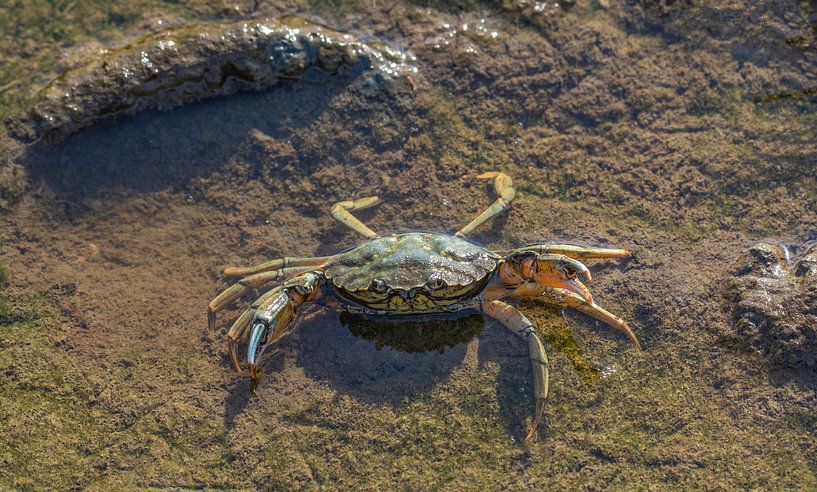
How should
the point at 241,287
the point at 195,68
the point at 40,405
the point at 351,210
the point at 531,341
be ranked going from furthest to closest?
the point at 195,68
the point at 351,210
the point at 241,287
the point at 40,405
the point at 531,341

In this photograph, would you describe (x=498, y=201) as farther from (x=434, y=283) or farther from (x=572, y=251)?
(x=434, y=283)

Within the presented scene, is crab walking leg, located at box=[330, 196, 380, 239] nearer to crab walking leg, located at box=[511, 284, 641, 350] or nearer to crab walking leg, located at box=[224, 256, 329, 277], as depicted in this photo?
crab walking leg, located at box=[224, 256, 329, 277]

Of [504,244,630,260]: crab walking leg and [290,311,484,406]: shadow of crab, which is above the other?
[504,244,630,260]: crab walking leg

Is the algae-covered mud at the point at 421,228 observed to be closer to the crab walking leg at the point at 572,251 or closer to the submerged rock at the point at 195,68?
the submerged rock at the point at 195,68

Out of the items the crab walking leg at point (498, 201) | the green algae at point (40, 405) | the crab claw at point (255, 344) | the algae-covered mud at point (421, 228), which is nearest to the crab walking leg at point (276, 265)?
the algae-covered mud at point (421, 228)

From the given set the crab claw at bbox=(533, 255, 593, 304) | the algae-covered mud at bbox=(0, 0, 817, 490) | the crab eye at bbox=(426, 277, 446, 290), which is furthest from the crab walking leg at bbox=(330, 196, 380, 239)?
the crab claw at bbox=(533, 255, 593, 304)

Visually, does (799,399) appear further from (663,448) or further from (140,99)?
(140,99)

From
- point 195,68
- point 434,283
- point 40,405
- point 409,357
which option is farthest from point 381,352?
point 195,68
